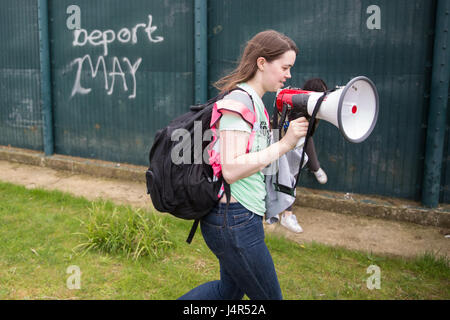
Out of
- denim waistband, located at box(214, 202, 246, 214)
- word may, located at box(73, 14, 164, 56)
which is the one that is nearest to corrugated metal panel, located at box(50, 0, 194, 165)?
word may, located at box(73, 14, 164, 56)

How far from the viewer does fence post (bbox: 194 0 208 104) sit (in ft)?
18.8

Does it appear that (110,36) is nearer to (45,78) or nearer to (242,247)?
(45,78)

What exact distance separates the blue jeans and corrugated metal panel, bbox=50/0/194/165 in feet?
13.6

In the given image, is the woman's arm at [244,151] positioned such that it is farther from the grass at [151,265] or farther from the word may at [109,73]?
the word may at [109,73]

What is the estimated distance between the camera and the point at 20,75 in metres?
7.65

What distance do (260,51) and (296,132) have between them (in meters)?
0.49

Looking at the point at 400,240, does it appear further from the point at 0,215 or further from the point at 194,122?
the point at 0,215

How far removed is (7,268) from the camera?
377 centimetres

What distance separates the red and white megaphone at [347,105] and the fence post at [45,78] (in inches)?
231

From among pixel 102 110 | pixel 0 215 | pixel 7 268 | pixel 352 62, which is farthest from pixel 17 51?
pixel 352 62

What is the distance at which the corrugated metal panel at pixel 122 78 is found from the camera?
6164 mm

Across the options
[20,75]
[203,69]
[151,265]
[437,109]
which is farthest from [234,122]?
[20,75]

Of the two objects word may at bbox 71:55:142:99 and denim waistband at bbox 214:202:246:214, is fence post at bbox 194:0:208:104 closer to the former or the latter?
word may at bbox 71:55:142:99

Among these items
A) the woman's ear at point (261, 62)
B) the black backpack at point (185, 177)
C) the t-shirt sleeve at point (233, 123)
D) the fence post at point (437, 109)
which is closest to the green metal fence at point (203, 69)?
the fence post at point (437, 109)
